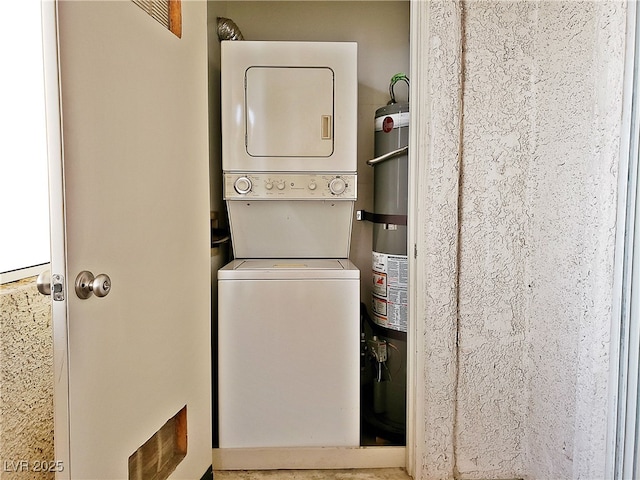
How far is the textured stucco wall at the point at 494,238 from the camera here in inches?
65.9

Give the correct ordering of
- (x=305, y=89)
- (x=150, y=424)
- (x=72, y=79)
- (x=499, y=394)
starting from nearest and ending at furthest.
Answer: (x=72, y=79), (x=150, y=424), (x=499, y=394), (x=305, y=89)

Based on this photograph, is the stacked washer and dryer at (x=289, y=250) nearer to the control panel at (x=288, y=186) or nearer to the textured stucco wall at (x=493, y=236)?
the control panel at (x=288, y=186)

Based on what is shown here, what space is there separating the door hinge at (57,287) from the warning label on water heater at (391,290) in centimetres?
151

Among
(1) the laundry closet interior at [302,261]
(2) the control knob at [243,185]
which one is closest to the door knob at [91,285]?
(1) the laundry closet interior at [302,261]

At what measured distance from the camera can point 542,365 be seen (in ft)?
5.68

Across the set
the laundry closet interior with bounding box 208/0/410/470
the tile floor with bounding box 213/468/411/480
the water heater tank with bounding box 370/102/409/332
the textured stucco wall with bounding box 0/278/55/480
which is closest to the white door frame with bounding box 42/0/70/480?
the textured stucco wall with bounding box 0/278/55/480

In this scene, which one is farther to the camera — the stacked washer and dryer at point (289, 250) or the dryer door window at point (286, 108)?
the dryer door window at point (286, 108)

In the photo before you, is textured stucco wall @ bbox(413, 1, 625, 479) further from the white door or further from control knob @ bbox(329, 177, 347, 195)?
the white door

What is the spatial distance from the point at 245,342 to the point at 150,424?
63cm

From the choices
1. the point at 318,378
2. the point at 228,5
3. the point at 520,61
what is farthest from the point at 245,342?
the point at 228,5

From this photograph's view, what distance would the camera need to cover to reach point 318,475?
6.33 feet

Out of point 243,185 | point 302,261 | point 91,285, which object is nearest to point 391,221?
point 302,261

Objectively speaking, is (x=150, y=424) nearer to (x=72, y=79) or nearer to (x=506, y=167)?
(x=72, y=79)

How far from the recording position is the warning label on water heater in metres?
2.17
